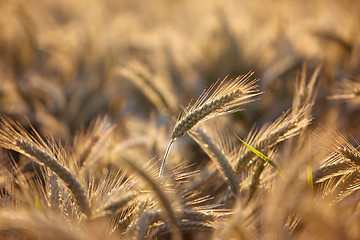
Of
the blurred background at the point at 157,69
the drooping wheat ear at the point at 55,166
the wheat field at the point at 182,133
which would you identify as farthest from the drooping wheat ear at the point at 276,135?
the blurred background at the point at 157,69

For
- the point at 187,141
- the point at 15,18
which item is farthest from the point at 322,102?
the point at 15,18

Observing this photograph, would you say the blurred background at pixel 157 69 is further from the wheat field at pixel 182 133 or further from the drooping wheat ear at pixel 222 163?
the drooping wheat ear at pixel 222 163

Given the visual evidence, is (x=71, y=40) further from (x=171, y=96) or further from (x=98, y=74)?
(x=171, y=96)

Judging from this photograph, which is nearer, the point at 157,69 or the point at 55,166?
the point at 55,166

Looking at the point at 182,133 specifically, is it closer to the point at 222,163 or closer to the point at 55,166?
the point at 222,163

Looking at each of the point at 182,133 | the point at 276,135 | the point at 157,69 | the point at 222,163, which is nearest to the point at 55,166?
the point at 182,133

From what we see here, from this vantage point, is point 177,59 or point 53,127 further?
point 177,59

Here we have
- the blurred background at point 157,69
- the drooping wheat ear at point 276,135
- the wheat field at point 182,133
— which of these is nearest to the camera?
the wheat field at point 182,133

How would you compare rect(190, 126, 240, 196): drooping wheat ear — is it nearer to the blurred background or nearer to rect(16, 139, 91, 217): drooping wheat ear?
rect(16, 139, 91, 217): drooping wheat ear

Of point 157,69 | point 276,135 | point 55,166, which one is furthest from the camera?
point 157,69
